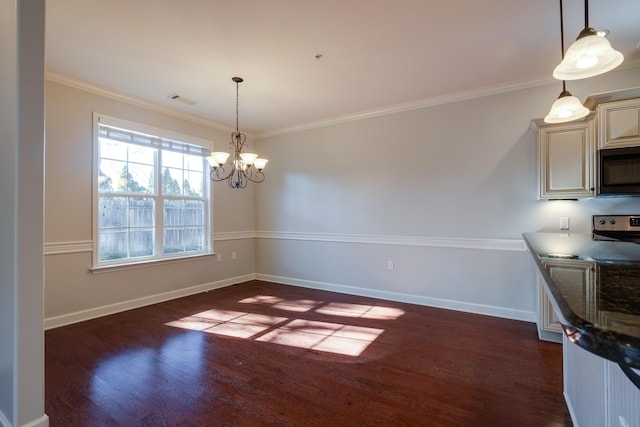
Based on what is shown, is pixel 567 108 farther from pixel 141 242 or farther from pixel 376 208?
pixel 141 242

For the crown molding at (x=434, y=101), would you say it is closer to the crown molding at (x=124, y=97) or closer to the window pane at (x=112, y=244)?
the crown molding at (x=124, y=97)

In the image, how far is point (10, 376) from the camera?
1.68 meters

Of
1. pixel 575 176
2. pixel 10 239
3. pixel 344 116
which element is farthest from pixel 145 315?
pixel 575 176

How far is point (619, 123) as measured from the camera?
8.84 ft

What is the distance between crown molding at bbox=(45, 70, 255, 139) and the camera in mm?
3351

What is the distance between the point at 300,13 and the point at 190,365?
116 inches

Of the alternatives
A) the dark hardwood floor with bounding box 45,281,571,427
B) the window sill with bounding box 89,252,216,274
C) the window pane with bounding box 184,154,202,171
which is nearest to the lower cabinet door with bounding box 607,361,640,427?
the dark hardwood floor with bounding box 45,281,571,427

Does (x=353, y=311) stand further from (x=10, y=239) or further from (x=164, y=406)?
(x=10, y=239)

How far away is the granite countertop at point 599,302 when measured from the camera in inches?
18.5

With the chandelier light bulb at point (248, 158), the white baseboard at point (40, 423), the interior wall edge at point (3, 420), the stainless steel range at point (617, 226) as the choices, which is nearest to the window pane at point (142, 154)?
the chandelier light bulb at point (248, 158)

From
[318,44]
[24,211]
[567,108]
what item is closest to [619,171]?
[567,108]

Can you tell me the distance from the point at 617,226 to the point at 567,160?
788 millimetres

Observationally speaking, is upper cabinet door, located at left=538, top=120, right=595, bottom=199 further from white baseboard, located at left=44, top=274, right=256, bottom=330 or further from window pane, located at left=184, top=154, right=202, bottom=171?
white baseboard, located at left=44, top=274, right=256, bottom=330

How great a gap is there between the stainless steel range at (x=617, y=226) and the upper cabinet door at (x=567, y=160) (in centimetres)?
38
